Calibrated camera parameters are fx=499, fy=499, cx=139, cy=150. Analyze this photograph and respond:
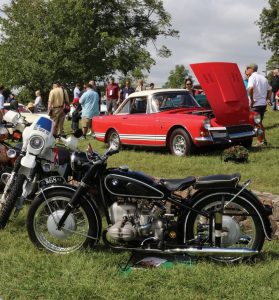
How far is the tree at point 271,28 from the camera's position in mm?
49750

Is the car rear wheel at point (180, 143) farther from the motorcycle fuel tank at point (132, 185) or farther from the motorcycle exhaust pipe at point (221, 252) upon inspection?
the motorcycle exhaust pipe at point (221, 252)

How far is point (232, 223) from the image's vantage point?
4457 mm

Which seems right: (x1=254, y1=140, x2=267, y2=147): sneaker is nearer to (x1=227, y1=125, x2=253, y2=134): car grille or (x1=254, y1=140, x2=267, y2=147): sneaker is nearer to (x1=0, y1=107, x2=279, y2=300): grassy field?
(x1=227, y1=125, x2=253, y2=134): car grille

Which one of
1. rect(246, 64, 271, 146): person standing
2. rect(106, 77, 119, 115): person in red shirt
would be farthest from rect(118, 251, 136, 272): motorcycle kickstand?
rect(106, 77, 119, 115): person in red shirt

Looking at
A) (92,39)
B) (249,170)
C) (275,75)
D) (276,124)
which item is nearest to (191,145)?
(249,170)

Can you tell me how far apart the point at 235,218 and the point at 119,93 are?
15549mm

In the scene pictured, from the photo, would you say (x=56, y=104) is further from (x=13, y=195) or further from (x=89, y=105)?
(x=13, y=195)

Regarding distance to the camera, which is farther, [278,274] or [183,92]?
[183,92]

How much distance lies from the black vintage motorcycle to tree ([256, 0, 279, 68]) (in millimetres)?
47289

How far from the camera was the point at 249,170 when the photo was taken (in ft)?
28.5

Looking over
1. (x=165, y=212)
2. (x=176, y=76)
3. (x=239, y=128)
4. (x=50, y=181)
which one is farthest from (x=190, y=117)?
(x=176, y=76)

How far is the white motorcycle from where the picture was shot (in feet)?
16.5

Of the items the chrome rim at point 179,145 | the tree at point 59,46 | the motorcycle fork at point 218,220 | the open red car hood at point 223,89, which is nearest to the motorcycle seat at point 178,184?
the motorcycle fork at point 218,220

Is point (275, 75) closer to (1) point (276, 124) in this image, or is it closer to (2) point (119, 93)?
(1) point (276, 124)
